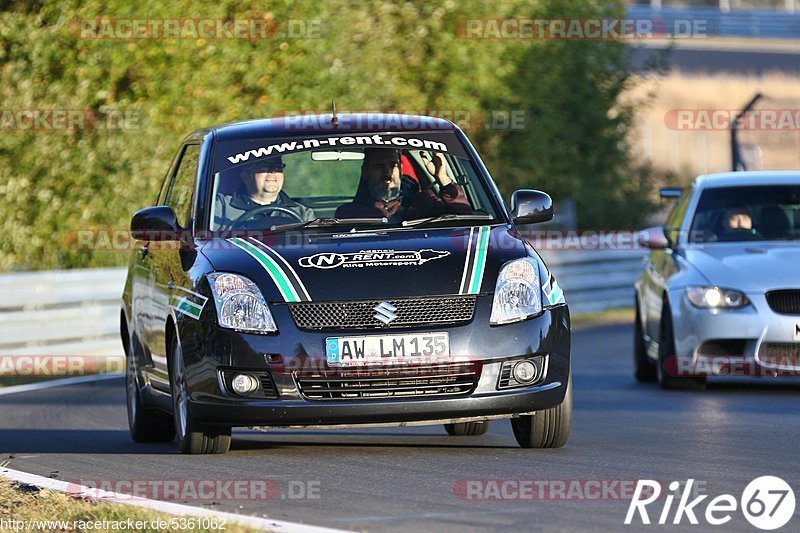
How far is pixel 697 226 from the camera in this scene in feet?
45.3

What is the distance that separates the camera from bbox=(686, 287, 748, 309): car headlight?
12.7m

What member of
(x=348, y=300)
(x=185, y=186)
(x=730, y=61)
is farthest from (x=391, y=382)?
(x=730, y=61)

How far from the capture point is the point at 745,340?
12633 millimetres

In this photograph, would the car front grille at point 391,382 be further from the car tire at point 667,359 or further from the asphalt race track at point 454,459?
the car tire at point 667,359

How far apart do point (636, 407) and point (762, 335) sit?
3.63ft

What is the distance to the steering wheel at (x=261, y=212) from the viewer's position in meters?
9.69

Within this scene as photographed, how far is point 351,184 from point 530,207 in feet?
3.34

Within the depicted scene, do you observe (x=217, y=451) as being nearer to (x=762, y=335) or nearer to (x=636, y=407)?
(x=636, y=407)

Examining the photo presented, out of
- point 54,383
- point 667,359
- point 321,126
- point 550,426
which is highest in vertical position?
point 321,126

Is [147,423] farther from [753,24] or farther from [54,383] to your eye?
[753,24]

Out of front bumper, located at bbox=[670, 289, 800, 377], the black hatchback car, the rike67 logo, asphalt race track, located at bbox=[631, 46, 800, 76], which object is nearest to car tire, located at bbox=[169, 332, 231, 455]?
the black hatchback car

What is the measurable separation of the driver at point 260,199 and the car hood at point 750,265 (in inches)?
162

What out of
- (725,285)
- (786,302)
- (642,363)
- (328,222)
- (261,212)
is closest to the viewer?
(328,222)

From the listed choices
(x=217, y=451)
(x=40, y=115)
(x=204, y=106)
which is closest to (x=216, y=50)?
(x=204, y=106)
